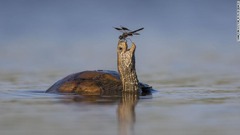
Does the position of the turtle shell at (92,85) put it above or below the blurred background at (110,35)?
below

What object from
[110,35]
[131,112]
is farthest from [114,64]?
[131,112]

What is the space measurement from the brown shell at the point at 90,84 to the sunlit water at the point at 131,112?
0.32 metres

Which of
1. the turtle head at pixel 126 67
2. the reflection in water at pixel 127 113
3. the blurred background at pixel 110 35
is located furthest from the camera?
the blurred background at pixel 110 35

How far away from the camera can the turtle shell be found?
33.1 feet

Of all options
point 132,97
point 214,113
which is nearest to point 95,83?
point 132,97

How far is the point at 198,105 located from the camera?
28.5ft

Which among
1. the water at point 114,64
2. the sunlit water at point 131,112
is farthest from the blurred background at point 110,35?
the sunlit water at point 131,112

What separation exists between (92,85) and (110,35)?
334 inches

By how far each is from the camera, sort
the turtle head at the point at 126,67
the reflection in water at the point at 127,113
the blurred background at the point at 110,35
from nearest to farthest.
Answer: the reflection in water at the point at 127,113 < the turtle head at the point at 126,67 < the blurred background at the point at 110,35

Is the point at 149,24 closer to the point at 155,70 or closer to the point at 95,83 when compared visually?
the point at 155,70

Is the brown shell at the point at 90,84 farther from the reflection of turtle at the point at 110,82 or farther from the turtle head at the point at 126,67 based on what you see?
the turtle head at the point at 126,67

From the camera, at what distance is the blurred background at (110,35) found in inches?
584

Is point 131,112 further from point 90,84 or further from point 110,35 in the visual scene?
point 110,35

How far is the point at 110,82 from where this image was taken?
10.3 m
